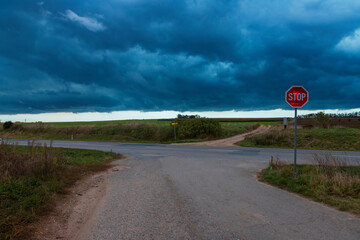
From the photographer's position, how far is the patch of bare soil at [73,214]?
4738mm

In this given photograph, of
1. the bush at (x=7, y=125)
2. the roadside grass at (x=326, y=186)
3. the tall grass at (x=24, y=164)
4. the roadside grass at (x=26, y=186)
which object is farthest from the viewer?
the bush at (x=7, y=125)

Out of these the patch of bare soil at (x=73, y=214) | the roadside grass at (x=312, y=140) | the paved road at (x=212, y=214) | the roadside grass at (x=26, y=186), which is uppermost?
the roadside grass at (x=312, y=140)

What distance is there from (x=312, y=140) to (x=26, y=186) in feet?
81.4

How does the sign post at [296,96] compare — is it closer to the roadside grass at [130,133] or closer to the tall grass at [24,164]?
the tall grass at [24,164]

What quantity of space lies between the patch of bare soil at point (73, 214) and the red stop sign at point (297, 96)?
6724mm

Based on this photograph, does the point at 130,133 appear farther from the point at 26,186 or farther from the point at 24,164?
the point at 26,186

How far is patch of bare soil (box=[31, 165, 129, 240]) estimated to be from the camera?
Result: 4.74 m

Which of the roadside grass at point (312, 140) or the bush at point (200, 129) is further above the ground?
the bush at point (200, 129)

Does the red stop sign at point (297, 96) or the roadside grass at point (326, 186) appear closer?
the roadside grass at point (326, 186)

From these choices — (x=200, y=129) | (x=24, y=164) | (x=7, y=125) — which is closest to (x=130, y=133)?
(x=200, y=129)

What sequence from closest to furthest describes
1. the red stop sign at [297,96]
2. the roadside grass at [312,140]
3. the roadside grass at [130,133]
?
1. the red stop sign at [297,96]
2. the roadside grass at [312,140]
3. the roadside grass at [130,133]

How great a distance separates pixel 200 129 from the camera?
115 feet

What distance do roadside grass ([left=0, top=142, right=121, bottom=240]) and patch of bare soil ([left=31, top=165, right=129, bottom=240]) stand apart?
8.7 inches

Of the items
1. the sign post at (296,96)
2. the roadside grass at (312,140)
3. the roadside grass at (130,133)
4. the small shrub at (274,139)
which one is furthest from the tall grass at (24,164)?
the roadside grass at (130,133)
